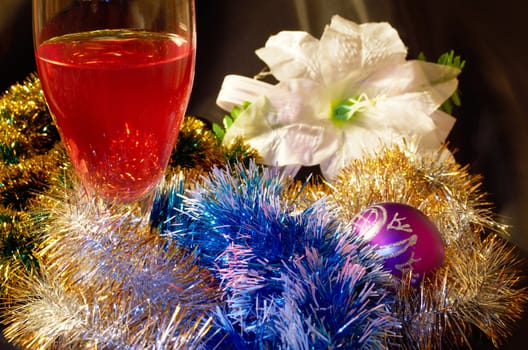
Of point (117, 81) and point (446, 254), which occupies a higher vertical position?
point (117, 81)

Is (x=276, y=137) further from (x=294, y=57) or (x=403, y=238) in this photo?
(x=403, y=238)

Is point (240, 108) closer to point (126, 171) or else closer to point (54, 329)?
point (126, 171)

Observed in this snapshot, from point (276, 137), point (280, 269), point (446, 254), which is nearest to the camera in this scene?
point (280, 269)

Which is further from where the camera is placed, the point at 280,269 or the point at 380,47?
the point at 380,47

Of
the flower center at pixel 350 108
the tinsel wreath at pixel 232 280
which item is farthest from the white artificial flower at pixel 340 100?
the tinsel wreath at pixel 232 280

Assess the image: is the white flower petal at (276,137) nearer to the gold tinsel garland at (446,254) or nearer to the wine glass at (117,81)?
the gold tinsel garland at (446,254)

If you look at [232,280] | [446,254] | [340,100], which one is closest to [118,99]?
[232,280]

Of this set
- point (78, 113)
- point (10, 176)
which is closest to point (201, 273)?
point (78, 113)
